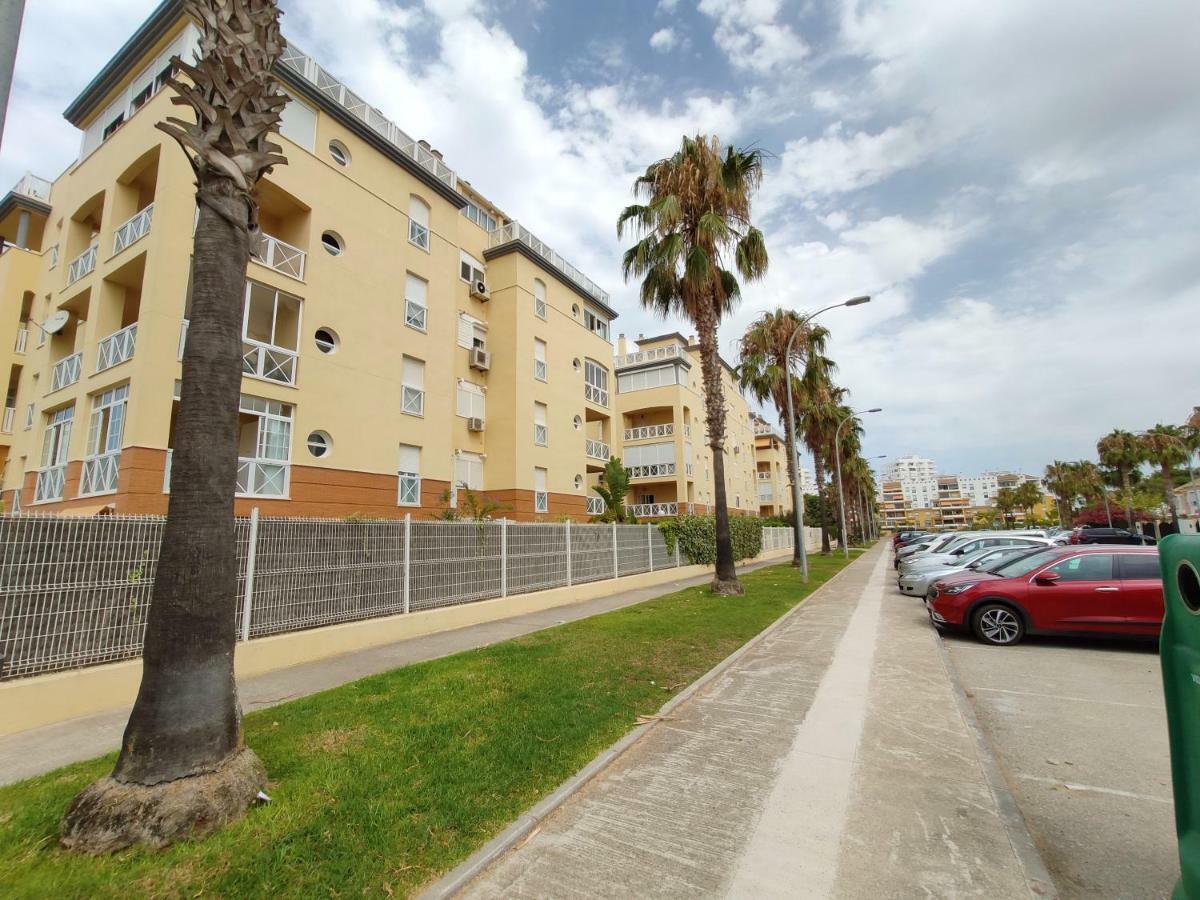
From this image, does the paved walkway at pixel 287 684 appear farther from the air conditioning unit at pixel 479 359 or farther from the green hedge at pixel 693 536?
the air conditioning unit at pixel 479 359

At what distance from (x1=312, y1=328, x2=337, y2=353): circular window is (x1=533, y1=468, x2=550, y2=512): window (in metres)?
8.96

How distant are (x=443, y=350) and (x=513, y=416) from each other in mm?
3881

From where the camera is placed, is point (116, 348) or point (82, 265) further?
point (82, 265)

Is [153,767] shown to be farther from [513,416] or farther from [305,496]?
[513,416]

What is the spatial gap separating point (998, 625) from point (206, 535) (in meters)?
10.7

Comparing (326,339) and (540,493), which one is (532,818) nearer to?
(326,339)

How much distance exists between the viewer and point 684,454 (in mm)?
33750

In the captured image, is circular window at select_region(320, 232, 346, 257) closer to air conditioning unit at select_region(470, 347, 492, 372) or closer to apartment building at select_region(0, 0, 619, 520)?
apartment building at select_region(0, 0, 619, 520)

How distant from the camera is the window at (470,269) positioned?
21047 mm

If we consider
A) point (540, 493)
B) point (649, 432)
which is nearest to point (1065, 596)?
point (540, 493)

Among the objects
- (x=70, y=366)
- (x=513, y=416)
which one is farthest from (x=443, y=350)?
(x=70, y=366)

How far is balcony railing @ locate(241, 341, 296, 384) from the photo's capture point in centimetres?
1221

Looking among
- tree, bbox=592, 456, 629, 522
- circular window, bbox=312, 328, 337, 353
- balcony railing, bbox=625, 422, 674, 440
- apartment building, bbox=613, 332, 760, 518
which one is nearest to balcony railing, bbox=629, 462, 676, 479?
apartment building, bbox=613, 332, 760, 518

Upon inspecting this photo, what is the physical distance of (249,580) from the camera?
722cm
